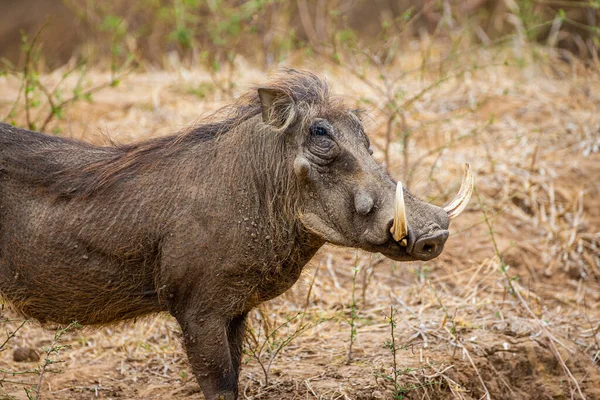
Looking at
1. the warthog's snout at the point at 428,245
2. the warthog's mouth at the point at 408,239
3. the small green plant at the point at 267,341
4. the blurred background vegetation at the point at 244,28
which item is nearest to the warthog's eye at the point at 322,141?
the warthog's mouth at the point at 408,239

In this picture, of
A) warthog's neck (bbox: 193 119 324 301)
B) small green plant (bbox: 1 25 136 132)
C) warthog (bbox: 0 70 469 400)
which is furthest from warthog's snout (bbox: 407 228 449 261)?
small green plant (bbox: 1 25 136 132)

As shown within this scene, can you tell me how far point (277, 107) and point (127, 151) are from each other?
638mm

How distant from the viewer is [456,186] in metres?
5.29

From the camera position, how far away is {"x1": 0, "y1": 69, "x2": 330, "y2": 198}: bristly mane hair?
10.1 ft

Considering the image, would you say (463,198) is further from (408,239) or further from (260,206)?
(260,206)

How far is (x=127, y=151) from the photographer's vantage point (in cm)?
321

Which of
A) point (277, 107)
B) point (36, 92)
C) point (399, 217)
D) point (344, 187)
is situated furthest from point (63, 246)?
point (36, 92)

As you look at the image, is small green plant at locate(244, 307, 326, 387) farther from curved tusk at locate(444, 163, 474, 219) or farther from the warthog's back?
curved tusk at locate(444, 163, 474, 219)

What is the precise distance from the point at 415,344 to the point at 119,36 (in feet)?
17.5

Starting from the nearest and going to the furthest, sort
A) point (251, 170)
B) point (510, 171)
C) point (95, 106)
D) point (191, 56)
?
1. point (251, 170)
2. point (510, 171)
3. point (95, 106)
4. point (191, 56)

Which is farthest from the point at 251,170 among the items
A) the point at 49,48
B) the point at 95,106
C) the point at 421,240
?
the point at 49,48

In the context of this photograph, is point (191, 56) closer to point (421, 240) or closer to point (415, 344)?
point (415, 344)

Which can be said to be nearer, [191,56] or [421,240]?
[421,240]

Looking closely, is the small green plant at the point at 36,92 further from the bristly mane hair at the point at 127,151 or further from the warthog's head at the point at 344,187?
the warthog's head at the point at 344,187
